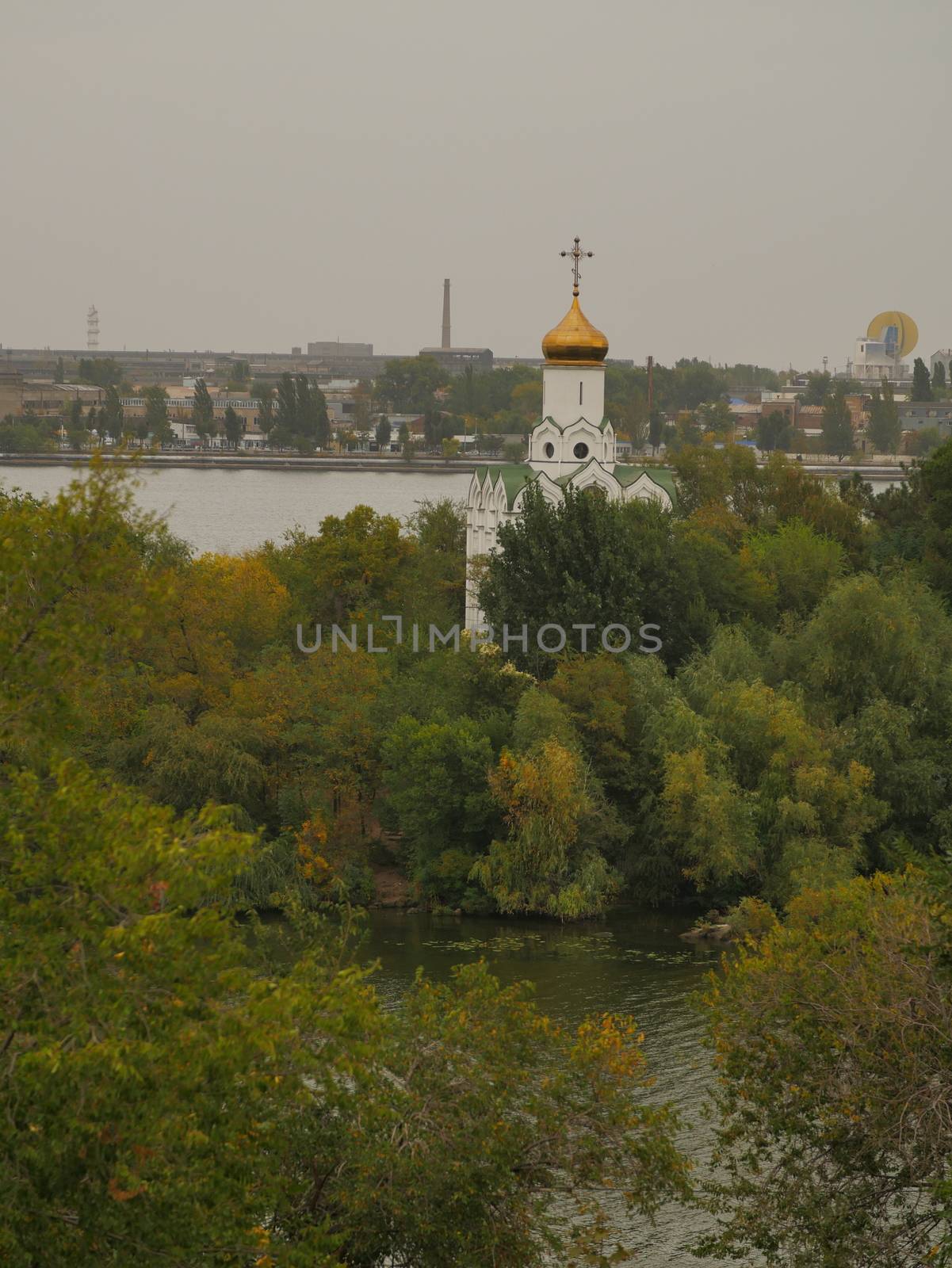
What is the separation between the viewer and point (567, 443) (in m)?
29.9

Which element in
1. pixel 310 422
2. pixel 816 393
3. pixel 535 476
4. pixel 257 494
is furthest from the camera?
pixel 816 393

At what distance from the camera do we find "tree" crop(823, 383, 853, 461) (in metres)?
106

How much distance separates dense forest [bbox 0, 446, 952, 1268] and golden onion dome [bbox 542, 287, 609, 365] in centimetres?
534

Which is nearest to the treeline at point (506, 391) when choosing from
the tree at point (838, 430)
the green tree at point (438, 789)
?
the tree at point (838, 430)

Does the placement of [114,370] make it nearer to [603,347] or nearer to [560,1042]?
[603,347]

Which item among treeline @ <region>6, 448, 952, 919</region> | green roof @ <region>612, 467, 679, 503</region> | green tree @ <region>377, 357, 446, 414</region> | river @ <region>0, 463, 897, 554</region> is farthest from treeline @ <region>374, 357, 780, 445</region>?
treeline @ <region>6, 448, 952, 919</region>

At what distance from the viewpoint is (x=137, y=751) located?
23.1 m

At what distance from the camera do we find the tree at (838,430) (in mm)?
106250

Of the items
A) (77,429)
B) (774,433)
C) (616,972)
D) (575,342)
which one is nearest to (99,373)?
(77,429)

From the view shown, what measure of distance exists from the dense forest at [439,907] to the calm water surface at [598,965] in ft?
1.74

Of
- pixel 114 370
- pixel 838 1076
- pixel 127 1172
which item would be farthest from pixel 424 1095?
pixel 114 370

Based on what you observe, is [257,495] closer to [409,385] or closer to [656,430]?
[656,430]

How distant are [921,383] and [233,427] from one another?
42.5 meters

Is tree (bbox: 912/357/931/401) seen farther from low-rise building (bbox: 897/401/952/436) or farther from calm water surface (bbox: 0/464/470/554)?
calm water surface (bbox: 0/464/470/554)
